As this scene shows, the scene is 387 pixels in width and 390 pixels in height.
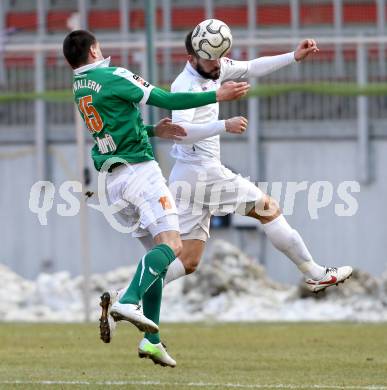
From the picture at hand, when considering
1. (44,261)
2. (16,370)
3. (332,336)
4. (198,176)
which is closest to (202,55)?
(198,176)

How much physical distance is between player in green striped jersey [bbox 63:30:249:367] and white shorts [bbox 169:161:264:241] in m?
0.87

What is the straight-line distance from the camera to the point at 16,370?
1051cm

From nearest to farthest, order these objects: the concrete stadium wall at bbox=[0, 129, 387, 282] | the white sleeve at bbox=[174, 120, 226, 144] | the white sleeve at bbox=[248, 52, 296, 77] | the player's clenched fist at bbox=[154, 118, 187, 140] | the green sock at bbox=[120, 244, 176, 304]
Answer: the green sock at bbox=[120, 244, 176, 304] → the white sleeve at bbox=[174, 120, 226, 144] → the player's clenched fist at bbox=[154, 118, 187, 140] → the white sleeve at bbox=[248, 52, 296, 77] → the concrete stadium wall at bbox=[0, 129, 387, 282]

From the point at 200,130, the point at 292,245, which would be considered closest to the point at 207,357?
the point at 292,245

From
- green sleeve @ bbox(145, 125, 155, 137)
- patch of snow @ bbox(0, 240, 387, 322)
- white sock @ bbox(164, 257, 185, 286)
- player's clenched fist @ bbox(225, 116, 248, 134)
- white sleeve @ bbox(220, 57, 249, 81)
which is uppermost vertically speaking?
white sleeve @ bbox(220, 57, 249, 81)

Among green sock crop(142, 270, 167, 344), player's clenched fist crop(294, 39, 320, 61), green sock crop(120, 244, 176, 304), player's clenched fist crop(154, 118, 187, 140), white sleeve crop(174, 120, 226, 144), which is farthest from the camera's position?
player's clenched fist crop(294, 39, 320, 61)

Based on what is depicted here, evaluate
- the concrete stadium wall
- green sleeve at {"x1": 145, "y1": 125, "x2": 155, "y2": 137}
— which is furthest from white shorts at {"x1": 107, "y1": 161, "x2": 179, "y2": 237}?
the concrete stadium wall

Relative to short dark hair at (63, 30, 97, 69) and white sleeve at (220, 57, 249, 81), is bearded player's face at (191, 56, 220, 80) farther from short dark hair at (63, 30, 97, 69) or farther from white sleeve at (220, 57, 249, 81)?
short dark hair at (63, 30, 97, 69)

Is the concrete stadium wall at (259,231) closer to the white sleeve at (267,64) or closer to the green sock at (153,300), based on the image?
the white sleeve at (267,64)

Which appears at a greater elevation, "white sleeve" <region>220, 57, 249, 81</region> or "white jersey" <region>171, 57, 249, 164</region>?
"white sleeve" <region>220, 57, 249, 81</region>

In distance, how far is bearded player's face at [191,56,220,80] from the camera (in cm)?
1047

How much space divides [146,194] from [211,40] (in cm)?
127

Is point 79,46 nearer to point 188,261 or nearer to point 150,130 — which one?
point 150,130

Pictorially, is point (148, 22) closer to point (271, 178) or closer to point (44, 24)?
point (271, 178)
